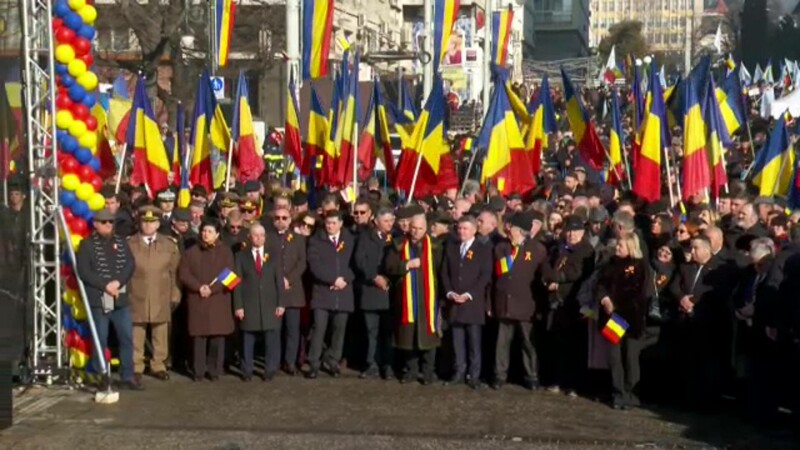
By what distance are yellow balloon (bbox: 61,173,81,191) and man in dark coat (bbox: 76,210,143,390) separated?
32 cm

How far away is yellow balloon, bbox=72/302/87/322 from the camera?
1380 cm

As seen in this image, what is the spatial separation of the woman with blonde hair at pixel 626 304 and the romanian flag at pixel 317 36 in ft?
30.7

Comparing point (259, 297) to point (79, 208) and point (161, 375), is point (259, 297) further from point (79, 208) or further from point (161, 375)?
point (79, 208)

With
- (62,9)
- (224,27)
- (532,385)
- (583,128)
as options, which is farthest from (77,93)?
(224,27)

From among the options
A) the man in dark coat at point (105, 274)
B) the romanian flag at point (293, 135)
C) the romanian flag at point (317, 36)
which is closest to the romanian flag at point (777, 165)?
the romanian flag at point (293, 135)

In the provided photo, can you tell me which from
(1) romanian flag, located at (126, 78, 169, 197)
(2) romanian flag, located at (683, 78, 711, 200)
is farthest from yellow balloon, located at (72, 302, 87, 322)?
(2) romanian flag, located at (683, 78, 711, 200)

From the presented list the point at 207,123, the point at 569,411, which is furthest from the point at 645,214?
the point at 207,123

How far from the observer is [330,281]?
14.9m

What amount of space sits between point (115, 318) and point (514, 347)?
3.80 meters

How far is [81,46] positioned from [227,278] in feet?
8.37

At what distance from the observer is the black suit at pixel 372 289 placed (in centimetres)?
1492

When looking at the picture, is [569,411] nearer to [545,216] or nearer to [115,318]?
[545,216]

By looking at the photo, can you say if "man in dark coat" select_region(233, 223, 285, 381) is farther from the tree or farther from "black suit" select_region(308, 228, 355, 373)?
the tree

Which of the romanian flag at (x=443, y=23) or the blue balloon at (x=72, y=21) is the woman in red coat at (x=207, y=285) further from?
the romanian flag at (x=443, y=23)
